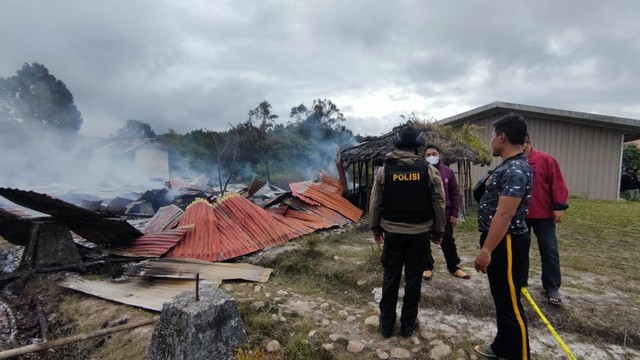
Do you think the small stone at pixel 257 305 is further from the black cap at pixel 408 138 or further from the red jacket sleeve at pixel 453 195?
the red jacket sleeve at pixel 453 195

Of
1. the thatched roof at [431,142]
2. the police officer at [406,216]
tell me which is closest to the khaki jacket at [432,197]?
the police officer at [406,216]

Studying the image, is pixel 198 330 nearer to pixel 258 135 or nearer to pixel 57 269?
pixel 57 269

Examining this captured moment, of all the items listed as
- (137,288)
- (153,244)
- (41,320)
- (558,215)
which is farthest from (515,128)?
(153,244)

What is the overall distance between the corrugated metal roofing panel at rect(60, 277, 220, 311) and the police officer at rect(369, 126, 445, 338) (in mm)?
2509

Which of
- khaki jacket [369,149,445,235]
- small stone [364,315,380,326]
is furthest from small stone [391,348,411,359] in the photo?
khaki jacket [369,149,445,235]

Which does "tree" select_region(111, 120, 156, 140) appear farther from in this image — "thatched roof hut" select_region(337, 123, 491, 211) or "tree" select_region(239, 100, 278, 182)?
"thatched roof hut" select_region(337, 123, 491, 211)

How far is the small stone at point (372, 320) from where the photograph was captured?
10.7 ft

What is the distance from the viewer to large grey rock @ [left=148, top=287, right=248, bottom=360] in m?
2.68

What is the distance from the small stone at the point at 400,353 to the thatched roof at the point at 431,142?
655cm

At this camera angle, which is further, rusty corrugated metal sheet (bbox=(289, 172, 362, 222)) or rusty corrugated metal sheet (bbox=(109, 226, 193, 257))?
rusty corrugated metal sheet (bbox=(289, 172, 362, 222))

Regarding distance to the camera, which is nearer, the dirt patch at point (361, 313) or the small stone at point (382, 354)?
the small stone at point (382, 354)

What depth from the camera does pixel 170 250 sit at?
5.86 meters

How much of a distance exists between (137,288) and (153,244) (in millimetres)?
1516

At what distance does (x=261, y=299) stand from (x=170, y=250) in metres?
2.64
